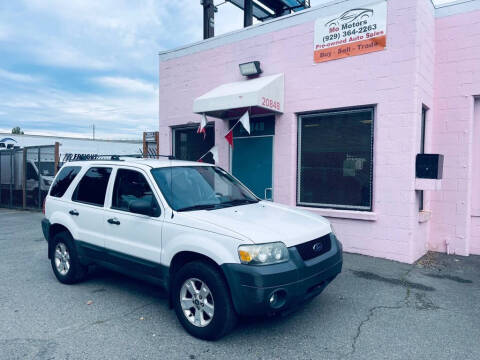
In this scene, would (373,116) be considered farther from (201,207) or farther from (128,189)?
(128,189)

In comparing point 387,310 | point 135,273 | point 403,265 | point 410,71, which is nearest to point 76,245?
point 135,273

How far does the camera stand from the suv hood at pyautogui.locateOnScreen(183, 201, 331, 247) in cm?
352

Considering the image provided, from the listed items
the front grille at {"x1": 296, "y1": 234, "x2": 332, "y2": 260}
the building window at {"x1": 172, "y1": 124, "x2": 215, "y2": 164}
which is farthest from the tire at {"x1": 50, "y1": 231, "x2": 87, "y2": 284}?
the building window at {"x1": 172, "y1": 124, "x2": 215, "y2": 164}

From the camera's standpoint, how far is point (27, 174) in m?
14.7

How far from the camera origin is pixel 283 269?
3393 millimetres

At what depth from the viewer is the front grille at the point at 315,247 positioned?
3701 mm

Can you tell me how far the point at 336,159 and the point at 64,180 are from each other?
5.03 metres

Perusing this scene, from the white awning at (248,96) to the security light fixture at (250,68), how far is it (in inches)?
6.9

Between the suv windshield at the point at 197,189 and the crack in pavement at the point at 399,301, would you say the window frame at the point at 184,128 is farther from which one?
the crack in pavement at the point at 399,301

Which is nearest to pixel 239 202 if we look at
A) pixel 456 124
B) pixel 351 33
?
pixel 351 33

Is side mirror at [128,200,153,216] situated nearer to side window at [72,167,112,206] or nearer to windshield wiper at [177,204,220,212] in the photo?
windshield wiper at [177,204,220,212]

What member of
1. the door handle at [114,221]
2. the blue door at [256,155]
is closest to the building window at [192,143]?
the blue door at [256,155]

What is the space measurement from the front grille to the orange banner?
4382mm

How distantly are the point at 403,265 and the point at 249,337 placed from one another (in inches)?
149
